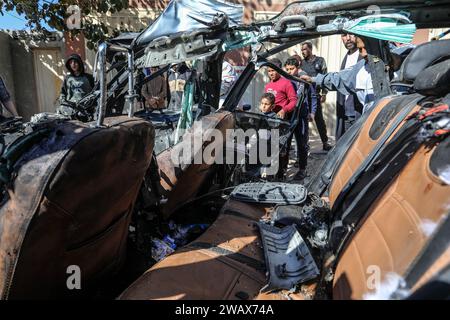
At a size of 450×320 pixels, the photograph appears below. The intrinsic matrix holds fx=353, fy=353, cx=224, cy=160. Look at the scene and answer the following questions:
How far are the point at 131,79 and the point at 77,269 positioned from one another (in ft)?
3.08

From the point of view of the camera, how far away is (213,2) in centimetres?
332

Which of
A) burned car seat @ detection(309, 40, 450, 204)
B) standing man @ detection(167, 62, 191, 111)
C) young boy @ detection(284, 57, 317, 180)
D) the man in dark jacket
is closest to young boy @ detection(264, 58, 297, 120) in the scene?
young boy @ detection(284, 57, 317, 180)

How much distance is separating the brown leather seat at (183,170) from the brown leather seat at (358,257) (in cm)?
57

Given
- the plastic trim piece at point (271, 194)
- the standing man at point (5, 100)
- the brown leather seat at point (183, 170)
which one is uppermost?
the standing man at point (5, 100)

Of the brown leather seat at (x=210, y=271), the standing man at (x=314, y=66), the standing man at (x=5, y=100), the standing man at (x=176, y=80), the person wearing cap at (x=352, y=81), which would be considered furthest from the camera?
the standing man at (x=314, y=66)

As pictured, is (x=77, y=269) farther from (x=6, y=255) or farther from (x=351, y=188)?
(x=351, y=188)

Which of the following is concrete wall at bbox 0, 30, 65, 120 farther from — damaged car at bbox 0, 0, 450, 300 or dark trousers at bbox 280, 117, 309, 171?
damaged car at bbox 0, 0, 450, 300

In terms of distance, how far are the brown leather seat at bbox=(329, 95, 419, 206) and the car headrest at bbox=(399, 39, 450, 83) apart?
0.69 ft

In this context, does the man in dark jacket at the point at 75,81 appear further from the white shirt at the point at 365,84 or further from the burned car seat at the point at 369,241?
the burned car seat at the point at 369,241

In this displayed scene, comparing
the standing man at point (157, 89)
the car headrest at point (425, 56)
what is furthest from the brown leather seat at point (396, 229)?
the standing man at point (157, 89)

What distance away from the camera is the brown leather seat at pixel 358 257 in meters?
1.11

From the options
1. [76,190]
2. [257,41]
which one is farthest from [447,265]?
[257,41]

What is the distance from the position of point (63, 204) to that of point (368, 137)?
1.69 metres

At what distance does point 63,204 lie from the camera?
3.69 feet
